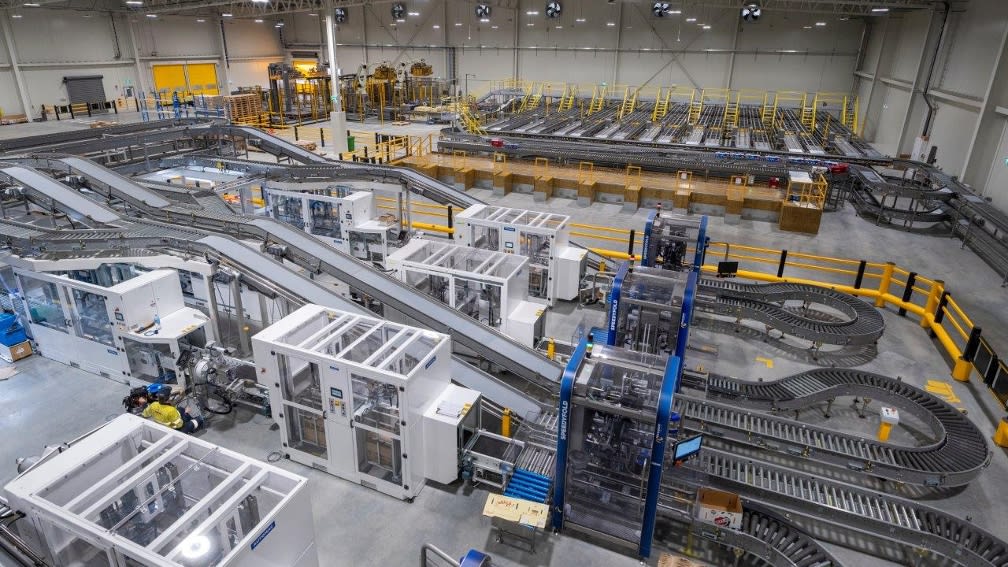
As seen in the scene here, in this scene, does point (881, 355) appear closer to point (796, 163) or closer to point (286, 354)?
point (286, 354)

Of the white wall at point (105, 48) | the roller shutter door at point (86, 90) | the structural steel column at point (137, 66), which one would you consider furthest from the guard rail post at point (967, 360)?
the roller shutter door at point (86, 90)

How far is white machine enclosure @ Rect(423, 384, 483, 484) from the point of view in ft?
22.3

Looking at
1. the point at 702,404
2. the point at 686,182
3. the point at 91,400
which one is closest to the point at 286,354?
the point at 91,400

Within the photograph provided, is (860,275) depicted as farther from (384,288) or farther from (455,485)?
(455,485)

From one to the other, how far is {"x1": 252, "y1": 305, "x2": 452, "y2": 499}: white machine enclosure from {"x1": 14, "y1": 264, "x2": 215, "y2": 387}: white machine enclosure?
2517 mm

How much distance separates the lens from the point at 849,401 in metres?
9.56

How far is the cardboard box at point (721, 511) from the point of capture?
6.36m

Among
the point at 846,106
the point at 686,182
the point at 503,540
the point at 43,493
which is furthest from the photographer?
the point at 846,106

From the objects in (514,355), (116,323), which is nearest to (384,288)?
(514,355)

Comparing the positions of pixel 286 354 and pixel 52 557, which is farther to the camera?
pixel 286 354

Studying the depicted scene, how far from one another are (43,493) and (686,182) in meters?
19.3

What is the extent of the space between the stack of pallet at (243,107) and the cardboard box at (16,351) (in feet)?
72.8

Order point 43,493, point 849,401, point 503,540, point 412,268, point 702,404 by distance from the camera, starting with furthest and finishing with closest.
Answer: point 412,268, point 849,401, point 702,404, point 503,540, point 43,493

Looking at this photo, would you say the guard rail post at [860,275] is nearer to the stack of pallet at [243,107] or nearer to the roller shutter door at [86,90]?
the stack of pallet at [243,107]
